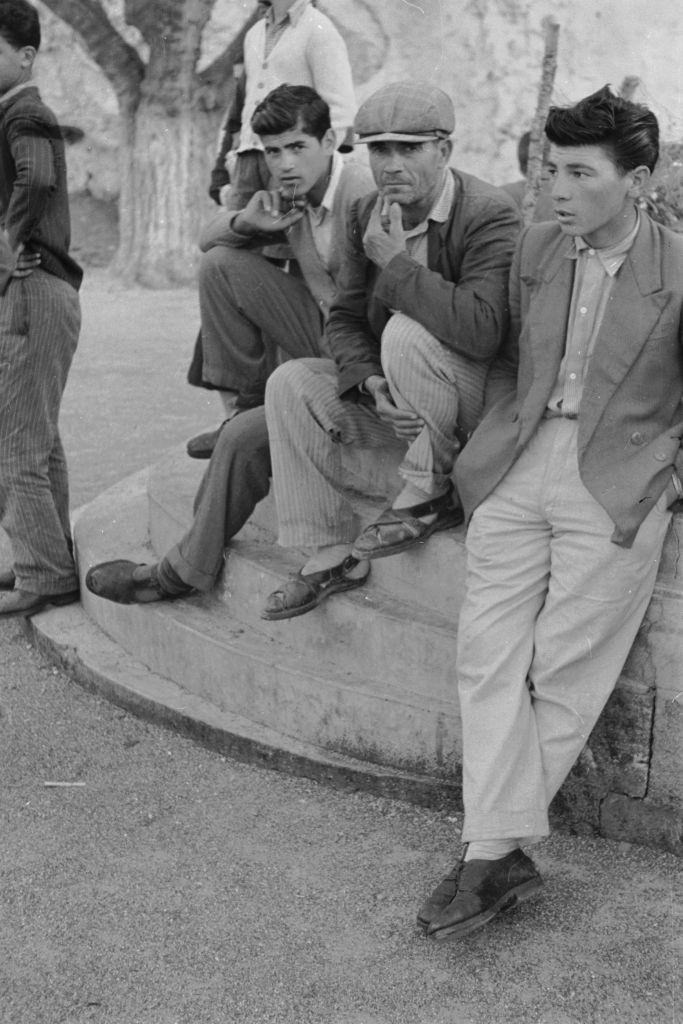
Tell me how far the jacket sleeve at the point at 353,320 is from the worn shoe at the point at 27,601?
5.09ft

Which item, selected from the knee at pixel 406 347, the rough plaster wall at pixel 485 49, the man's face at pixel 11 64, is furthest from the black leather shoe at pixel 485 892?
the rough plaster wall at pixel 485 49

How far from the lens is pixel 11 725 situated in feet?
12.8

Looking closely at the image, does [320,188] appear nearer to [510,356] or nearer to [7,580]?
[510,356]

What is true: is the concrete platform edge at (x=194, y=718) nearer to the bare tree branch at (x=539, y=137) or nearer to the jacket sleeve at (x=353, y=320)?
the jacket sleeve at (x=353, y=320)

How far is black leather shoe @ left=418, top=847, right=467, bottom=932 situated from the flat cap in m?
1.82

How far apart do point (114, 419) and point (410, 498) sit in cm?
376

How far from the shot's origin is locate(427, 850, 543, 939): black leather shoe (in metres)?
2.73

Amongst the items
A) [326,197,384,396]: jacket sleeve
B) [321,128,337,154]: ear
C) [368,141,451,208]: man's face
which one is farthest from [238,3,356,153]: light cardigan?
[368,141,451,208]: man's face

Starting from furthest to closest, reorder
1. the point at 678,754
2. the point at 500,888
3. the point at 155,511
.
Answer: the point at 155,511 < the point at 678,754 < the point at 500,888

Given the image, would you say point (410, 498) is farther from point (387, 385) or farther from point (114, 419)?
point (114, 419)

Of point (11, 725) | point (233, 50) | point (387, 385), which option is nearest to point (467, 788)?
point (387, 385)

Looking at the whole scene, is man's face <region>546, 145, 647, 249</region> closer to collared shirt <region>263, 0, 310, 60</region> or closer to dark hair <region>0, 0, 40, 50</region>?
dark hair <region>0, 0, 40, 50</region>

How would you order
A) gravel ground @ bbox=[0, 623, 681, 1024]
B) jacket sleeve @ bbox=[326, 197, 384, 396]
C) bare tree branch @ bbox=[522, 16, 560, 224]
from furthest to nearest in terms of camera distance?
bare tree branch @ bbox=[522, 16, 560, 224]
jacket sleeve @ bbox=[326, 197, 384, 396]
gravel ground @ bbox=[0, 623, 681, 1024]

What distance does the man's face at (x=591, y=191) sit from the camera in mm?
2801
